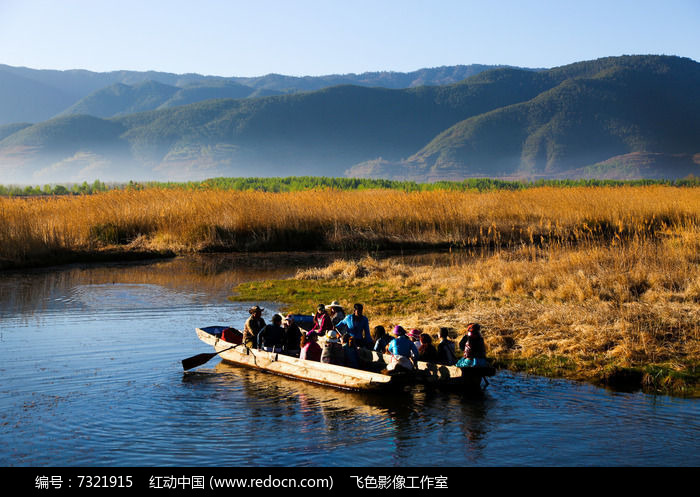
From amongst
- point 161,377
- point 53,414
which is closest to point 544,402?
point 161,377

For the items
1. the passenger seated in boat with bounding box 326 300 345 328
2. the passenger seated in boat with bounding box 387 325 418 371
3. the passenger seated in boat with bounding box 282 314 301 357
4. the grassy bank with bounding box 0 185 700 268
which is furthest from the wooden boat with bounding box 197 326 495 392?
the grassy bank with bounding box 0 185 700 268

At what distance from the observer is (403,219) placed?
3559 centimetres

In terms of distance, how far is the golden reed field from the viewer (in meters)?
13.6

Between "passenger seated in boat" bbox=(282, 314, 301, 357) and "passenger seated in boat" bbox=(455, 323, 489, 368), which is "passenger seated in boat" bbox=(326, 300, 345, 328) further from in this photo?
"passenger seated in boat" bbox=(455, 323, 489, 368)

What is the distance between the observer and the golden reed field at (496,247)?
13.6m

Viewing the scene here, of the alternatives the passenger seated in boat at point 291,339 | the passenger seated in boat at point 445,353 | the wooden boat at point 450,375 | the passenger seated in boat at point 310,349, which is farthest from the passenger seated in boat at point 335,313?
the passenger seated in boat at point 445,353

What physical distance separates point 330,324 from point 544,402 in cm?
455

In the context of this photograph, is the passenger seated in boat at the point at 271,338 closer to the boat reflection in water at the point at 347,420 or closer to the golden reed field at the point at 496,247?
the boat reflection in water at the point at 347,420

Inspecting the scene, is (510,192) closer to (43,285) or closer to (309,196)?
(309,196)

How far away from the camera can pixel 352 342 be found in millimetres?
12930

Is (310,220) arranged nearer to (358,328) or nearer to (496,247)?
(496,247)

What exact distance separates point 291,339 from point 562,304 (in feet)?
20.4

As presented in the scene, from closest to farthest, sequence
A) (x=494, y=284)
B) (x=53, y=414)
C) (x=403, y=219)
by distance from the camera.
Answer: (x=53, y=414), (x=494, y=284), (x=403, y=219)

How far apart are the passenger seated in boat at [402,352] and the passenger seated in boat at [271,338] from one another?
250cm
